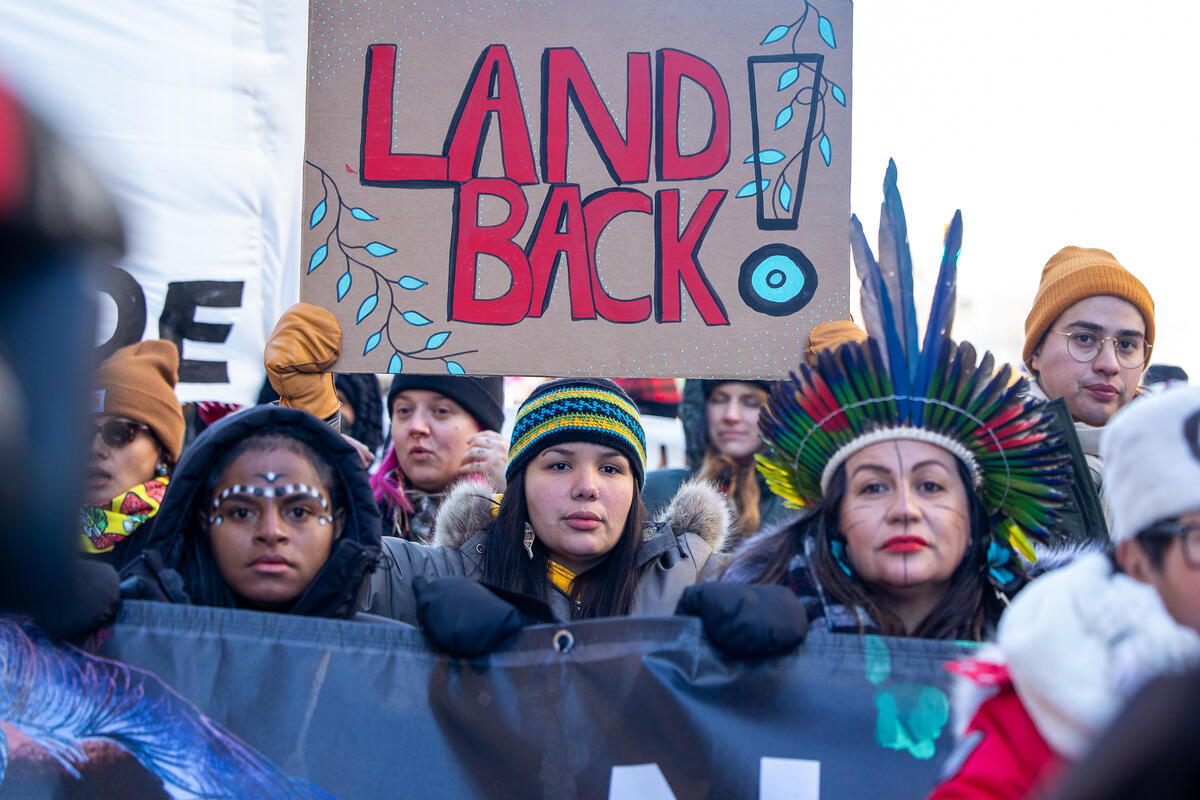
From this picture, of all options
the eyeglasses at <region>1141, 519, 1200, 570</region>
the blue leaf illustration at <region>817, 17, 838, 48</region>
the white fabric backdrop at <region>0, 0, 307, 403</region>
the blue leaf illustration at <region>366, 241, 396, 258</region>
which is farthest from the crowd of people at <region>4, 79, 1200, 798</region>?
the blue leaf illustration at <region>817, 17, 838, 48</region>

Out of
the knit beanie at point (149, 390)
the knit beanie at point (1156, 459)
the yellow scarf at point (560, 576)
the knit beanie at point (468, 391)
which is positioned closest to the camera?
the knit beanie at point (1156, 459)

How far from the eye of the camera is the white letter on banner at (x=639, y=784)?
7.48 ft

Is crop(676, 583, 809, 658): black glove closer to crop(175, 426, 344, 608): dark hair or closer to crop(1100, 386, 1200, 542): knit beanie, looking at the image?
crop(1100, 386, 1200, 542): knit beanie

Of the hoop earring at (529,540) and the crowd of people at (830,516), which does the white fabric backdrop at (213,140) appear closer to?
the crowd of people at (830,516)

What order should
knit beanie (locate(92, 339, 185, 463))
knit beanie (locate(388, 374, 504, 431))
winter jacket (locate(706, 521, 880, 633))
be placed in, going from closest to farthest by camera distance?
winter jacket (locate(706, 521, 880, 633)) < knit beanie (locate(92, 339, 185, 463)) < knit beanie (locate(388, 374, 504, 431))

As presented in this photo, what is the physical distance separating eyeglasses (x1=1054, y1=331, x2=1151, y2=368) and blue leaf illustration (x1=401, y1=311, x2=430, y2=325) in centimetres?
206

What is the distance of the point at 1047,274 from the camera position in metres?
3.99

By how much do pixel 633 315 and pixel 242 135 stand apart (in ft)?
5.82

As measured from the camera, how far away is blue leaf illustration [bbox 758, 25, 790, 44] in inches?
139

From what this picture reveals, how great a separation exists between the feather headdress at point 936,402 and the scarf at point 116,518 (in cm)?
213

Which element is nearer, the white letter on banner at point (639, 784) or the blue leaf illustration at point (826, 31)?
the white letter on banner at point (639, 784)

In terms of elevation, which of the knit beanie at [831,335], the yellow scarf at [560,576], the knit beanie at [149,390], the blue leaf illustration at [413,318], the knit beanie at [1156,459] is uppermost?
the blue leaf illustration at [413,318]

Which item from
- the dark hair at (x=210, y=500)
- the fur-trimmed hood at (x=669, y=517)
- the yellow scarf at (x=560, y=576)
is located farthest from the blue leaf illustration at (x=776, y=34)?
the dark hair at (x=210, y=500)

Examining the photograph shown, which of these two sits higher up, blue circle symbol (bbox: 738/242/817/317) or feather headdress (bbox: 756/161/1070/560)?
blue circle symbol (bbox: 738/242/817/317)
